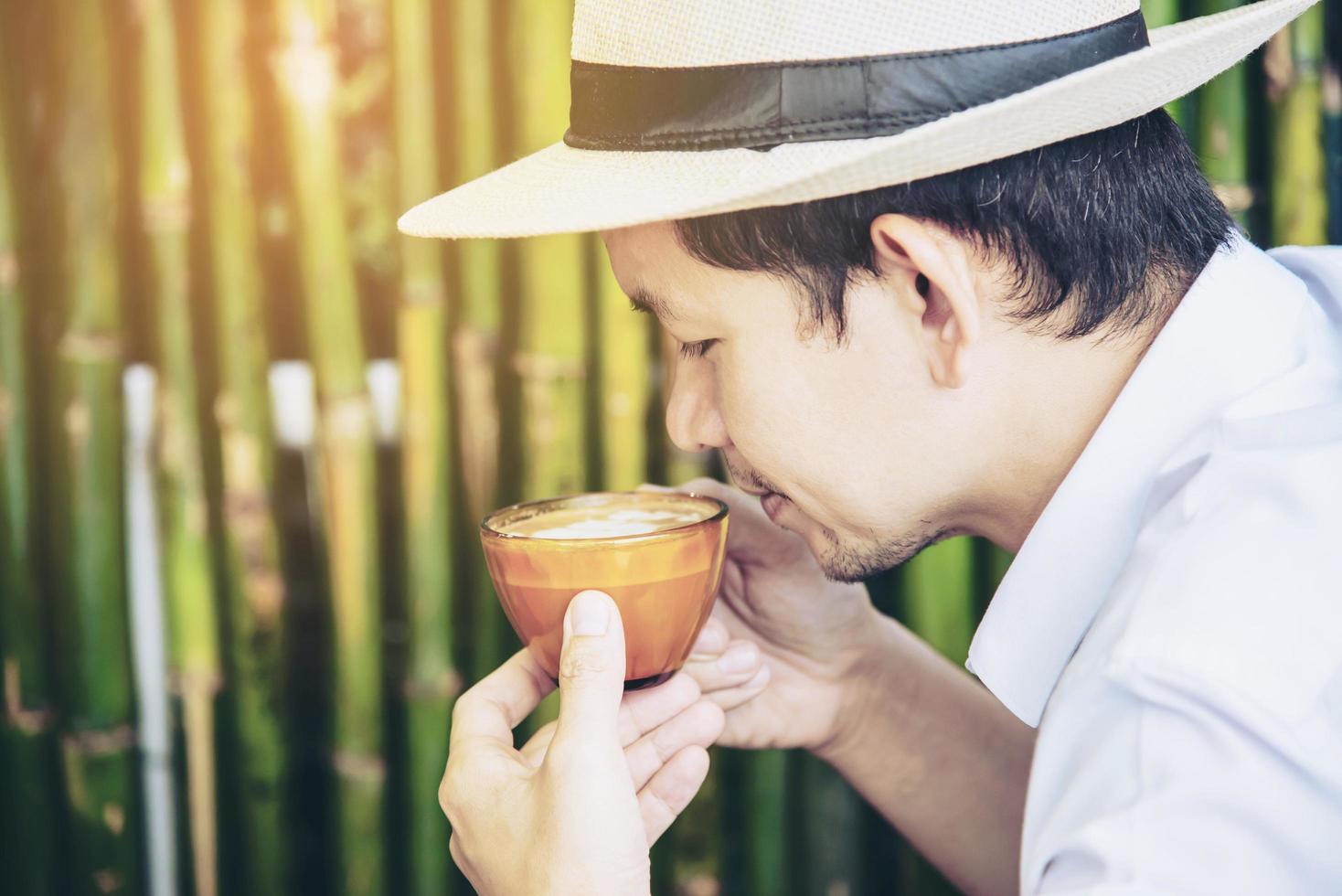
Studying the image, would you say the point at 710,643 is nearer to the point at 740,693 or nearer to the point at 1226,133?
the point at 740,693

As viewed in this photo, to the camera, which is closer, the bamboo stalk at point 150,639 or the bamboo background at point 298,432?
the bamboo background at point 298,432

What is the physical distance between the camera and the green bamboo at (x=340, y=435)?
156 cm

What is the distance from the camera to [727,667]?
4.01 ft

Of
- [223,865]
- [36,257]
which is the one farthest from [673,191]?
[223,865]

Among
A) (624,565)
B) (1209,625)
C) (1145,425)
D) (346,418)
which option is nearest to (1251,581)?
(1209,625)

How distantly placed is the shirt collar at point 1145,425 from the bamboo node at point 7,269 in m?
1.44

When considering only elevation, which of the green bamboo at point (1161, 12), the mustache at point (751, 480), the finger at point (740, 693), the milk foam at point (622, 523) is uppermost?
the green bamboo at point (1161, 12)

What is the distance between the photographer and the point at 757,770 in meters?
1.65

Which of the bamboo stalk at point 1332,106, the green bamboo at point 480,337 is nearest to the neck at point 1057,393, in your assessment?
the bamboo stalk at point 1332,106

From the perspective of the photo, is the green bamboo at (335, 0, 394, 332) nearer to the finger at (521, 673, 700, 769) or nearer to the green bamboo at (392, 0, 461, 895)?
the green bamboo at (392, 0, 461, 895)

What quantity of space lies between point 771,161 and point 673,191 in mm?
77

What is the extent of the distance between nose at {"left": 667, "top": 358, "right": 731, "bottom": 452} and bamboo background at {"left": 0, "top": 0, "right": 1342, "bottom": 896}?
0.49m

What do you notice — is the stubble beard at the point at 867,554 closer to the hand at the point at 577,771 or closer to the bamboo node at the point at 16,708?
the hand at the point at 577,771

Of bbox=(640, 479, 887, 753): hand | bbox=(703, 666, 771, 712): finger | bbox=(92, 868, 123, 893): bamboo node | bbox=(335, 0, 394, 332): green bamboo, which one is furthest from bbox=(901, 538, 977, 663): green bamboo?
bbox=(92, 868, 123, 893): bamboo node
